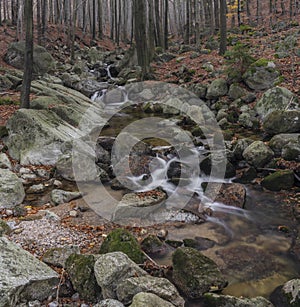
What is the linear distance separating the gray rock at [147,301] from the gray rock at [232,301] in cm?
71

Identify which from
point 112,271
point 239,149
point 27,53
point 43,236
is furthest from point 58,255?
point 27,53

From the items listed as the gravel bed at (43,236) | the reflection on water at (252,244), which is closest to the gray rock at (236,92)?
the reflection on water at (252,244)

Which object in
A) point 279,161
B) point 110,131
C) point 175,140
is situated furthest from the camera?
point 110,131

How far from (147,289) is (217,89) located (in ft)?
38.2

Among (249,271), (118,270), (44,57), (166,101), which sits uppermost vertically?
(44,57)

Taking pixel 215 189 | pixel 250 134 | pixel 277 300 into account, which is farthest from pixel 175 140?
pixel 277 300

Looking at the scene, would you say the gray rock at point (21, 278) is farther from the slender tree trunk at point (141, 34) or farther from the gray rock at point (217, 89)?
the slender tree trunk at point (141, 34)

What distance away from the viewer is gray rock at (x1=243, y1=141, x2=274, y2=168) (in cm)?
836

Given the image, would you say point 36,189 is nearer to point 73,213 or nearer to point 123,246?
point 73,213

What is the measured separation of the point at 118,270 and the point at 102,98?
1464cm

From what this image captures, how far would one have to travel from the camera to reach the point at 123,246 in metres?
4.61

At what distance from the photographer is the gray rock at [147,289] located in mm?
3600

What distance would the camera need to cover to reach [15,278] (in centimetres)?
360

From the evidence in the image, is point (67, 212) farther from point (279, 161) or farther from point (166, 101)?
point (166, 101)
